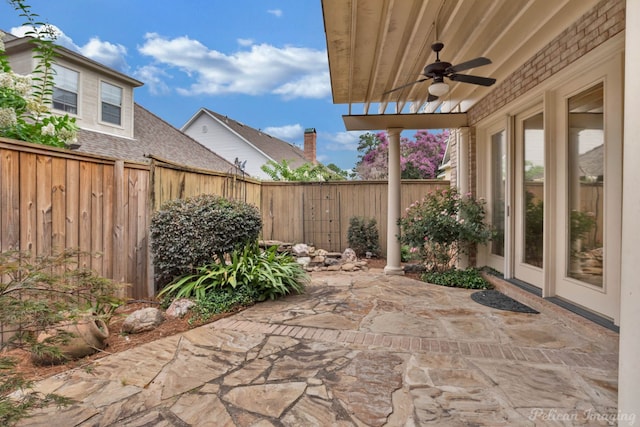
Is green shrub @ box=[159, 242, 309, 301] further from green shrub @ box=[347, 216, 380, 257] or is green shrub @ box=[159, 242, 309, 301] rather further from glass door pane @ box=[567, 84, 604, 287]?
green shrub @ box=[347, 216, 380, 257]

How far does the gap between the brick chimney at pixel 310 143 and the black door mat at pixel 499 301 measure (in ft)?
44.8

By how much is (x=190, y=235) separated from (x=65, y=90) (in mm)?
7497

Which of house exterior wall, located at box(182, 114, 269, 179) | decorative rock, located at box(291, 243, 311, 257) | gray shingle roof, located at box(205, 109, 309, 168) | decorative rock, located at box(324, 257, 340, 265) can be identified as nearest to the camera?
decorative rock, located at box(324, 257, 340, 265)

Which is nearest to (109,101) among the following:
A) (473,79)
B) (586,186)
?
(473,79)

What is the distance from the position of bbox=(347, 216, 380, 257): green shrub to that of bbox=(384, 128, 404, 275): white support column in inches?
61.8

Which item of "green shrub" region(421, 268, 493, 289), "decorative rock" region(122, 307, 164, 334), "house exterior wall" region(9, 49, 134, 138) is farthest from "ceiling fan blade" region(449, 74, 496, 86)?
"house exterior wall" region(9, 49, 134, 138)

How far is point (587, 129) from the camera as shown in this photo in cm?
325

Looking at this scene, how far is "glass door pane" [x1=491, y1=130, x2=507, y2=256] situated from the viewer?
496 centimetres

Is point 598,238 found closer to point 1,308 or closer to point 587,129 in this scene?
point 587,129

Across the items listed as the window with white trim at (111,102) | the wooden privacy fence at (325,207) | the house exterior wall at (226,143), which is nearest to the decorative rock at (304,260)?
the wooden privacy fence at (325,207)

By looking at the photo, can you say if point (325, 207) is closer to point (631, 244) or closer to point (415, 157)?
point (631, 244)

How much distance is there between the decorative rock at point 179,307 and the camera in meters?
3.52

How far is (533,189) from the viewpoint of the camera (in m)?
4.16

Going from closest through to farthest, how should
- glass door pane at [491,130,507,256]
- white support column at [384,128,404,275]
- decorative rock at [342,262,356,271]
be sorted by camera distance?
glass door pane at [491,130,507,256], white support column at [384,128,404,275], decorative rock at [342,262,356,271]
